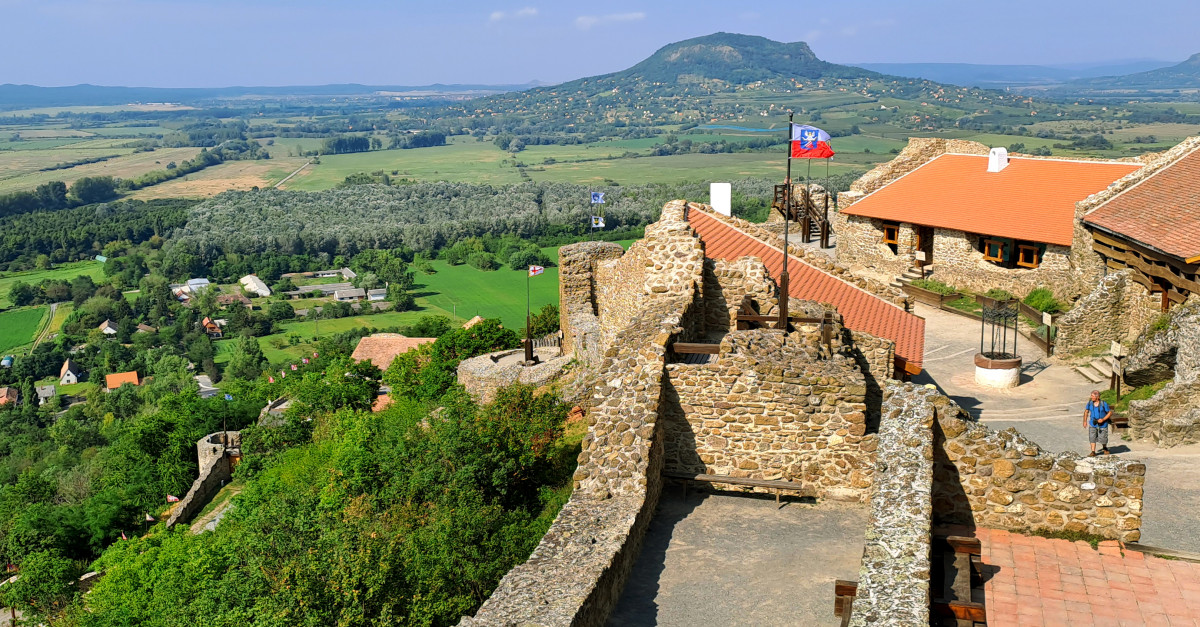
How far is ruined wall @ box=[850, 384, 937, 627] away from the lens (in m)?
6.85

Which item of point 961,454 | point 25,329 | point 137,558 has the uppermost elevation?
point 961,454

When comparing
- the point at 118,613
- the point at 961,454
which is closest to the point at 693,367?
the point at 961,454

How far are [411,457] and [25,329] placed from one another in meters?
111

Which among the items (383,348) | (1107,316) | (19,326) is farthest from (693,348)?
(19,326)

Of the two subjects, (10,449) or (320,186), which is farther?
(320,186)

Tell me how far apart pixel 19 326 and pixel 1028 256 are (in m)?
112

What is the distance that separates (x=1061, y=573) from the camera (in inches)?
355

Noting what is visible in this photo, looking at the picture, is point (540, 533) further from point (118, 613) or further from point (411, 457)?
point (118, 613)

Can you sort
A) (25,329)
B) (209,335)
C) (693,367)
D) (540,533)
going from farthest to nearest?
(25,329), (209,335), (540,533), (693,367)

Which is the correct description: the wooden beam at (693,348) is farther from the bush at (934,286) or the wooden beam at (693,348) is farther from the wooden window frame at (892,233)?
the wooden window frame at (892,233)

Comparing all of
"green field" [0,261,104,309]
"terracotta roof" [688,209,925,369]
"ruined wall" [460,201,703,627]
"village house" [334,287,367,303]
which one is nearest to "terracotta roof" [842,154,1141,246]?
"terracotta roof" [688,209,925,369]

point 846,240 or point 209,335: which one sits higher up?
point 846,240

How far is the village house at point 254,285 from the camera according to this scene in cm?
11340

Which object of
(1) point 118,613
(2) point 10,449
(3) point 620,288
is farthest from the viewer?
(2) point 10,449
